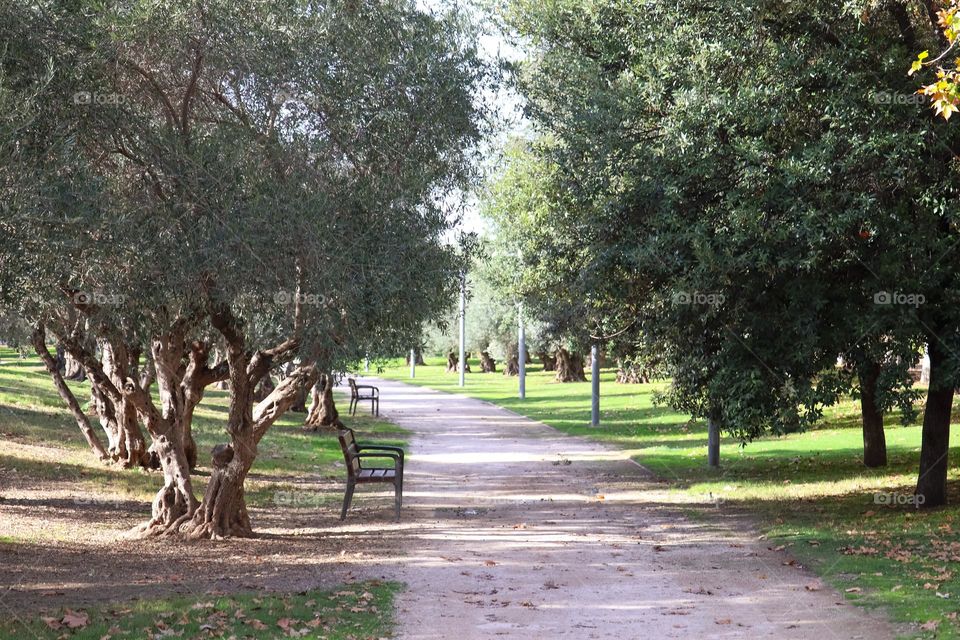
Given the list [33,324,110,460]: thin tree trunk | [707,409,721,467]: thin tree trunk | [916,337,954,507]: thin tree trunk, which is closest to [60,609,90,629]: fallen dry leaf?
[33,324,110,460]: thin tree trunk

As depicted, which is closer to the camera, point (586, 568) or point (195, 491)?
point (586, 568)

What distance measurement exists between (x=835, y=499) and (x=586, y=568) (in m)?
5.85

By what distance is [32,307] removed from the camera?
10.0 m

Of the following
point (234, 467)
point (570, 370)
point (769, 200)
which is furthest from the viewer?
point (570, 370)

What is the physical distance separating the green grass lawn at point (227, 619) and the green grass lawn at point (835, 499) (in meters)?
4.15

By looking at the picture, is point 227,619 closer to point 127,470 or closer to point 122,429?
point 127,470

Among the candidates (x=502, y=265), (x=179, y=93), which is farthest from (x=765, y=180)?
(x=502, y=265)

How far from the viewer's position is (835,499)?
584 inches

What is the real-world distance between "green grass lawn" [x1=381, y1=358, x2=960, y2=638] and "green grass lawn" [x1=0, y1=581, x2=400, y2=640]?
415cm

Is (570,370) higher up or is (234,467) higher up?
(570,370)

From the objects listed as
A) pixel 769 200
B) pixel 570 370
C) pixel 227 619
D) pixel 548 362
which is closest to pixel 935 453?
pixel 769 200

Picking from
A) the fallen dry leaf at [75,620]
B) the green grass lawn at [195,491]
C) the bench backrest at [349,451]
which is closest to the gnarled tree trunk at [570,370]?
the green grass lawn at [195,491]

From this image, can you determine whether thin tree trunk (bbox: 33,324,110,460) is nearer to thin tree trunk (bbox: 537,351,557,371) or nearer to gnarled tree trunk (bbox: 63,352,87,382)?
gnarled tree trunk (bbox: 63,352,87,382)

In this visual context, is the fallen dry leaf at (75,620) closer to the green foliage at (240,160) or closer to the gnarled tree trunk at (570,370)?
the green foliage at (240,160)
